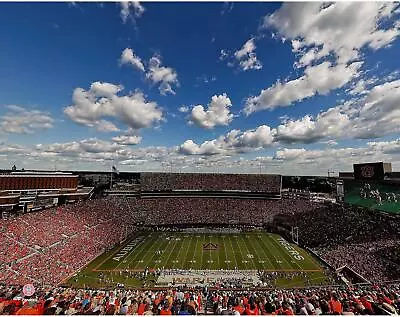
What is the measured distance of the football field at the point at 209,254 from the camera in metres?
31.3

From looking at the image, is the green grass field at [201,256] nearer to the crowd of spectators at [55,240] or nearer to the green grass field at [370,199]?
the crowd of spectators at [55,240]

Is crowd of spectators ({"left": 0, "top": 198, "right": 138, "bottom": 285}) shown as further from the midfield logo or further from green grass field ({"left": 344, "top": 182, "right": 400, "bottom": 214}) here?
green grass field ({"left": 344, "top": 182, "right": 400, "bottom": 214})

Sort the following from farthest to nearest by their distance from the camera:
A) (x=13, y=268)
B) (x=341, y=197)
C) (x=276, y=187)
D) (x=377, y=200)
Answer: (x=276, y=187)
(x=341, y=197)
(x=377, y=200)
(x=13, y=268)

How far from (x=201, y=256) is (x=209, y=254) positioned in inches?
52.5

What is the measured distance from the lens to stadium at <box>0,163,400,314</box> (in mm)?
16562

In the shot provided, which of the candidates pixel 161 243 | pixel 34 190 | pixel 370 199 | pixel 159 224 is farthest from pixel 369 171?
pixel 34 190

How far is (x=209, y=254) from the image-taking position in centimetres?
3603

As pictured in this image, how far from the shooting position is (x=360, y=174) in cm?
4100

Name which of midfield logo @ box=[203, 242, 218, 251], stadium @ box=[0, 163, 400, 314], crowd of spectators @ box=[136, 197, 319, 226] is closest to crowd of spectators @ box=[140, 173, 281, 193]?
stadium @ box=[0, 163, 400, 314]

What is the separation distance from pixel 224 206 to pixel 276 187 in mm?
14593

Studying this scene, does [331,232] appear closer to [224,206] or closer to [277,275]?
[277,275]

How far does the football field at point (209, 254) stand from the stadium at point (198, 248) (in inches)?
5.4

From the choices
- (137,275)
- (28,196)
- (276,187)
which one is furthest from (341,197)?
(28,196)

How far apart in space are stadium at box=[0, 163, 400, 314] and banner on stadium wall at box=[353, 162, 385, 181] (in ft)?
1.83
